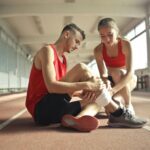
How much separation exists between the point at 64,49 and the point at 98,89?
61 centimetres

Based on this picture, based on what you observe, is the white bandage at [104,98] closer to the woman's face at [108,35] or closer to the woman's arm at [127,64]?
the woman's arm at [127,64]

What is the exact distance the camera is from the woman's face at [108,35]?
13.3 feet

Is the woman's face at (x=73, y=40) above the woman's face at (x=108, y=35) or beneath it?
beneath

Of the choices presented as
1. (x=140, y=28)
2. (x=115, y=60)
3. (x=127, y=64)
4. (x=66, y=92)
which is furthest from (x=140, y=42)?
(x=66, y=92)

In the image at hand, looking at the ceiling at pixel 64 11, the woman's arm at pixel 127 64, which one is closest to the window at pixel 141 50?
the ceiling at pixel 64 11

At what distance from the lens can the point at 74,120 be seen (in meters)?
3.59

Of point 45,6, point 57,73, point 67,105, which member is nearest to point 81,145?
point 67,105

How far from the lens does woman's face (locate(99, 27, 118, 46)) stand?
407cm

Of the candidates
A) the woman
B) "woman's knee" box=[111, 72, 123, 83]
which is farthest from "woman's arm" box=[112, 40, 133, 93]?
"woman's knee" box=[111, 72, 123, 83]

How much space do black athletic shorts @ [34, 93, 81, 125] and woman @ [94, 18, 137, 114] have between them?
0.47 metres

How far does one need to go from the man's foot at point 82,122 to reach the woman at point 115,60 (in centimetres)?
58

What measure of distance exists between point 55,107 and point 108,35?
3.31 feet

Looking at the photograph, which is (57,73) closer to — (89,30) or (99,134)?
(99,134)

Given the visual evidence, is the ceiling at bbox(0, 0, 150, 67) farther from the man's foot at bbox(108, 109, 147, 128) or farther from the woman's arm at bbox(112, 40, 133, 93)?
the man's foot at bbox(108, 109, 147, 128)
